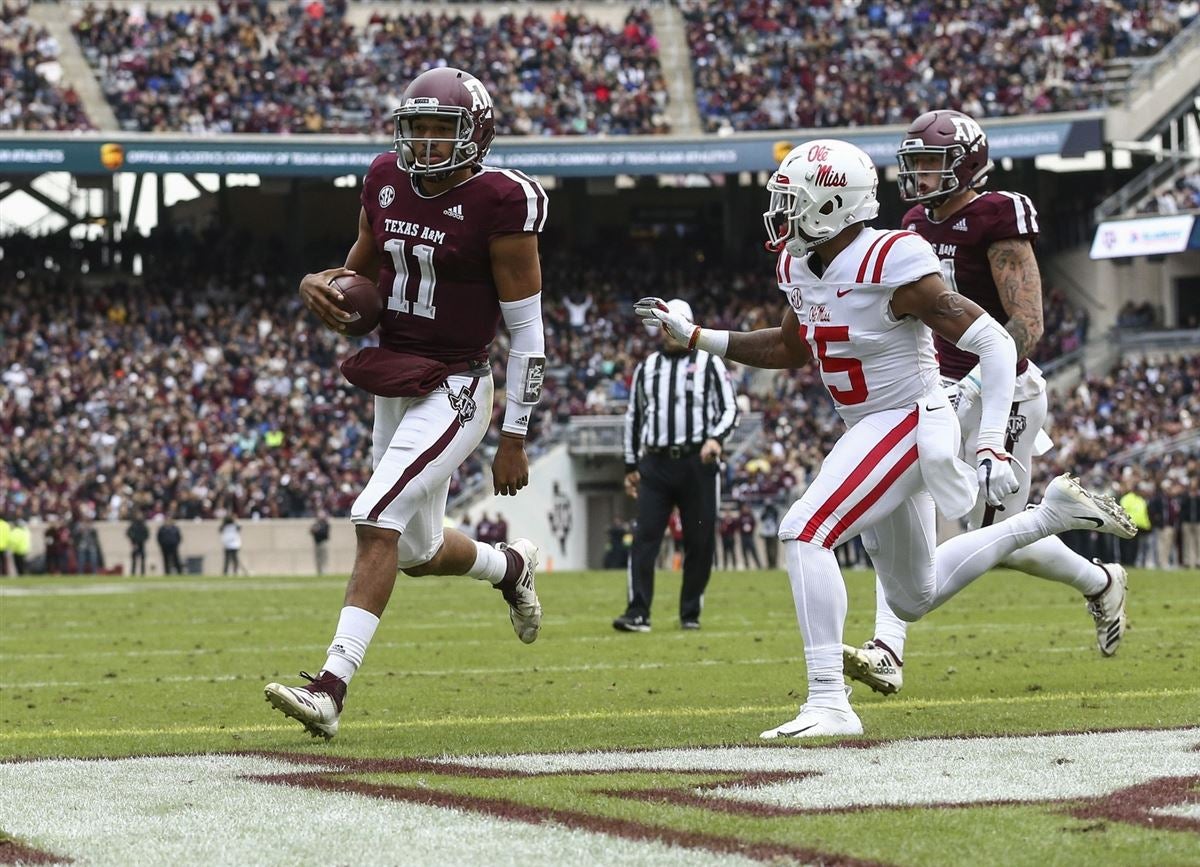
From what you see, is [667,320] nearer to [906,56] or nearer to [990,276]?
[990,276]

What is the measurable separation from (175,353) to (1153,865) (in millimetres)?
29537

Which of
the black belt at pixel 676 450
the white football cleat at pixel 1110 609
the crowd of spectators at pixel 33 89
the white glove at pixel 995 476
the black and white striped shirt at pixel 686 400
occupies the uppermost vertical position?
the crowd of spectators at pixel 33 89

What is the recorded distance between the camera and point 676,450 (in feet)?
37.4

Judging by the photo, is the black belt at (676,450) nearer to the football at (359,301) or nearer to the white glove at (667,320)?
the white glove at (667,320)

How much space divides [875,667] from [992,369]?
122 centimetres

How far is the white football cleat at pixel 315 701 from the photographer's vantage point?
5566 mm

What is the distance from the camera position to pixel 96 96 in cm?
3388

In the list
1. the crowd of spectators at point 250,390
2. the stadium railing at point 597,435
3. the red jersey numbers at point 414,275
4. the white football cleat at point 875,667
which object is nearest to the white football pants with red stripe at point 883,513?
the white football cleat at point 875,667

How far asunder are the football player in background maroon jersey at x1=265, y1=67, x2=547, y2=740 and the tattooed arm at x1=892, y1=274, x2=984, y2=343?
3.77 ft

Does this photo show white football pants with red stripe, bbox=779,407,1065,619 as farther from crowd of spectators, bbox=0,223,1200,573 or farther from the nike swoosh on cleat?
crowd of spectators, bbox=0,223,1200,573

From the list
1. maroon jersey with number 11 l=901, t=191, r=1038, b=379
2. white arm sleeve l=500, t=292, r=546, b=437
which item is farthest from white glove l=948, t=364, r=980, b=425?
white arm sleeve l=500, t=292, r=546, b=437

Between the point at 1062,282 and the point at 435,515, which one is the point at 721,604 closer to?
the point at 435,515

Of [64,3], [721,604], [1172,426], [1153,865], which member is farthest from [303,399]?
[1153,865]

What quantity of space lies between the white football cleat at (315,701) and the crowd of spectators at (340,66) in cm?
2824
